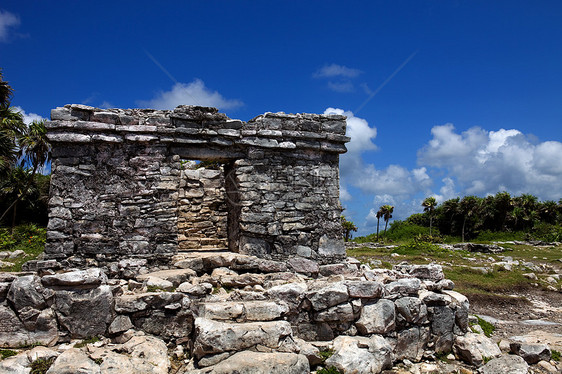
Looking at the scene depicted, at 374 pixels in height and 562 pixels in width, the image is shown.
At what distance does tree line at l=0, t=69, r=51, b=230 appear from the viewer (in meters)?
19.1

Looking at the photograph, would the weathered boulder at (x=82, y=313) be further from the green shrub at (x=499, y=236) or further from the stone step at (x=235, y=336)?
the green shrub at (x=499, y=236)

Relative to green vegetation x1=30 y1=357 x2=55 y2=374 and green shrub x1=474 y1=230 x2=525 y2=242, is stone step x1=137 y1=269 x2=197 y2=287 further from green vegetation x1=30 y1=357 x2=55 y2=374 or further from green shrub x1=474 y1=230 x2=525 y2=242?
green shrub x1=474 y1=230 x2=525 y2=242

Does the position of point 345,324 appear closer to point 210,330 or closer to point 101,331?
point 210,330

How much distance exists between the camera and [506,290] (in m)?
12.8

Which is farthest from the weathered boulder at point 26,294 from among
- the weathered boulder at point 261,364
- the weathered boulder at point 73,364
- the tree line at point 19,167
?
the tree line at point 19,167

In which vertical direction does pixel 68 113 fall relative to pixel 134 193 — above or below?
above

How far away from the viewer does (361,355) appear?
20.5 feet

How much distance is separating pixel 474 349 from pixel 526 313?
15.4 ft

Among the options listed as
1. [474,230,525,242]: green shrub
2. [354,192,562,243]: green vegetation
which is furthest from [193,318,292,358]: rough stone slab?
[474,230,525,242]: green shrub

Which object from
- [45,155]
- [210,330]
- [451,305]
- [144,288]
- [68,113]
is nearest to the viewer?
[210,330]

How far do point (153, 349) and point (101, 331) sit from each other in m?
0.91

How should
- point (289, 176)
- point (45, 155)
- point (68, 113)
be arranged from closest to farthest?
point (68, 113) → point (289, 176) → point (45, 155)

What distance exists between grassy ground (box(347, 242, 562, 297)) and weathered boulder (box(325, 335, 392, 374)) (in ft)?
21.5

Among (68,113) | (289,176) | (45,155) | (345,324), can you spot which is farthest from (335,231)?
(45,155)
